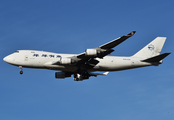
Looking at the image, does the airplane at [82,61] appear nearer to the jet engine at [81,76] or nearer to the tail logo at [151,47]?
the jet engine at [81,76]

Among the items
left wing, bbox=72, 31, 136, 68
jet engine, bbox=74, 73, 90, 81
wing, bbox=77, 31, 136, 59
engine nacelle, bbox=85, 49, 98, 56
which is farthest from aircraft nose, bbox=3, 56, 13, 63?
engine nacelle, bbox=85, 49, 98, 56

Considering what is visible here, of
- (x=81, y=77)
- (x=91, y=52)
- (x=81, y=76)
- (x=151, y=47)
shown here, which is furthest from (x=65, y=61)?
(x=151, y=47)

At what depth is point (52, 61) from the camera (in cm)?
4150

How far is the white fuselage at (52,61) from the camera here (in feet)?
136

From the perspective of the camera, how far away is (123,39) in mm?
35250

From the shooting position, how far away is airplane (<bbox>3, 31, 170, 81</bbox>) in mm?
39781

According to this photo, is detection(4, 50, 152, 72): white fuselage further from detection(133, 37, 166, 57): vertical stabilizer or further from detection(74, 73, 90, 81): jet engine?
detection(133, 37, 166, 57): vertical stabilizer

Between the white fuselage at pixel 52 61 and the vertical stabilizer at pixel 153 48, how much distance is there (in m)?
2.90

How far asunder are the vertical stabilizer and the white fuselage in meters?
2.90

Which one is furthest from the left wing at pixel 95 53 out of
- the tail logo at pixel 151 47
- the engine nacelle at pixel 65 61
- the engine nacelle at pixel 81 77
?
the tail logo at pixel 151 47

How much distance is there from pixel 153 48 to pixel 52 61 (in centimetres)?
1814

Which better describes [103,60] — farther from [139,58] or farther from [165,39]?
[165,39]

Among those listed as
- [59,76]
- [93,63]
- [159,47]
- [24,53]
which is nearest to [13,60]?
[24,53]

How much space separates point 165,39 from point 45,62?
2179cm
